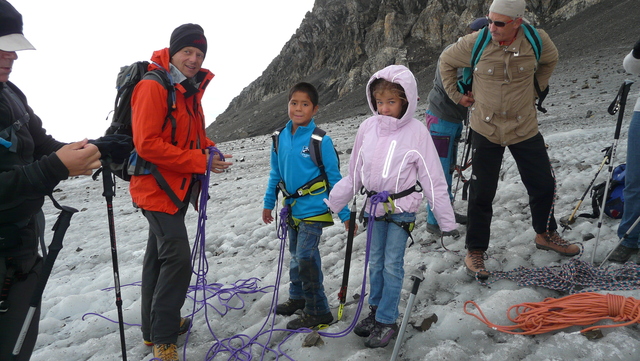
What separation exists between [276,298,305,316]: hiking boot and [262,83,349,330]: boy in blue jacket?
0.96 ft

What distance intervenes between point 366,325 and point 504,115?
2.46 m

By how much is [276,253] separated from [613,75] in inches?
810

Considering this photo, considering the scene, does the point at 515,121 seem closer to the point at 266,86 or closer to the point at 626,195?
the point at 626,195

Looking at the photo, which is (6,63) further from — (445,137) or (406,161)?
(445,137)

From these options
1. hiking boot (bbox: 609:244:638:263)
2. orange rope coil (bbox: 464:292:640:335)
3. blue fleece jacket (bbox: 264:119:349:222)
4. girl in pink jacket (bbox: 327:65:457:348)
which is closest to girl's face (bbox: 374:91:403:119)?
girl in pink jacket (bbox: 327:65:457:348)

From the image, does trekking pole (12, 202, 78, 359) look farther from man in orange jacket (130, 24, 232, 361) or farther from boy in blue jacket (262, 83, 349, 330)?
boy in blue jacket (262, 83, 349, 330)

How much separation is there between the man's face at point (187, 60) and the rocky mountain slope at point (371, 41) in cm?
2898

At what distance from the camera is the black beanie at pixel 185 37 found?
3631 millimetres

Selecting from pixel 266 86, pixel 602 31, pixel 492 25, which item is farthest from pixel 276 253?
pixel 266 86

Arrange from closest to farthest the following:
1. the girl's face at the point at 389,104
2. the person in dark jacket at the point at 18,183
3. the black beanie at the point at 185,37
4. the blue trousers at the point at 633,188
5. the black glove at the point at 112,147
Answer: the person in dark jacket at the point at 18,183, the black glove at the point at 112,147, the girl's face at the point at 389,104, the black beanie at the point at 185,37, the blue trousers at the point at 633,188

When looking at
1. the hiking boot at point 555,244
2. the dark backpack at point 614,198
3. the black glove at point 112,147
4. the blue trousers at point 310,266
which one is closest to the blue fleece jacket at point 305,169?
the blue trousers at point 310,266

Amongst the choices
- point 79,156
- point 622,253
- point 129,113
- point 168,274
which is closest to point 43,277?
Result: point 79,156

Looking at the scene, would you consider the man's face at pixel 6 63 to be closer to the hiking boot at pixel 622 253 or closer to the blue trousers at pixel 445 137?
the blue trousers at pixel 445 137

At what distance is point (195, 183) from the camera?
3.89 metres
